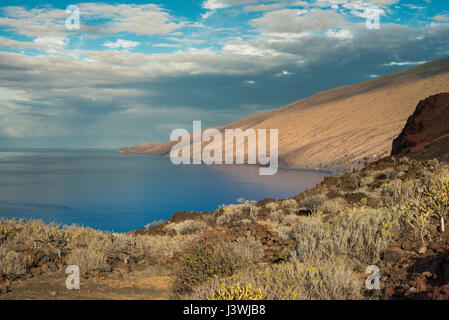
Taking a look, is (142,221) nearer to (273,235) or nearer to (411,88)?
(273,235)

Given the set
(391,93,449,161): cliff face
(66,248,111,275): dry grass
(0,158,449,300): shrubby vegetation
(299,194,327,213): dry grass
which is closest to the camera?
(0,158,449,300): shrubby vegetation

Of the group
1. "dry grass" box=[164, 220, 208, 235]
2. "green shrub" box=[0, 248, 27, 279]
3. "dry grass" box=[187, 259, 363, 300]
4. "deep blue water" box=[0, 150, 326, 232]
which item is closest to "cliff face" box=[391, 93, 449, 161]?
"dry grass" box=[164, 220, 208, 235]

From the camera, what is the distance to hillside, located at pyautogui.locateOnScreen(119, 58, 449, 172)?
73.3 meters

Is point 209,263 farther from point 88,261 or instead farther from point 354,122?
point 354,122

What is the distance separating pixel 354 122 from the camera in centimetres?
9069

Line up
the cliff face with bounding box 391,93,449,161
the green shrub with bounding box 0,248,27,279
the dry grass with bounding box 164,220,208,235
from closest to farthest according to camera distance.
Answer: the green shrub with bounding box 0,248,27,279
the dry grass with bounding box 164,220,208,235
the cliff face with bounding box 391,93,449,161

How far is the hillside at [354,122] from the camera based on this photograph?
73.3 metres

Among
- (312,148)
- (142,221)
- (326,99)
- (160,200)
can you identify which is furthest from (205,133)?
(142,221)

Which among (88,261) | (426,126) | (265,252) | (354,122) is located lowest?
(88,261)

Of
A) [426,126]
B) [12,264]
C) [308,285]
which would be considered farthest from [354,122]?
[12,264]

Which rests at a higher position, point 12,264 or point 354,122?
point 354,122

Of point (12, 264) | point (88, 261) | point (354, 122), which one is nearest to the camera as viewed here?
point (12, 264)

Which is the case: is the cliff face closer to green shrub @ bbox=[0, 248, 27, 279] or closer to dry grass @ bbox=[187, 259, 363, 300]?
dry grass @ bbox=[187, 259, 363, 300]
